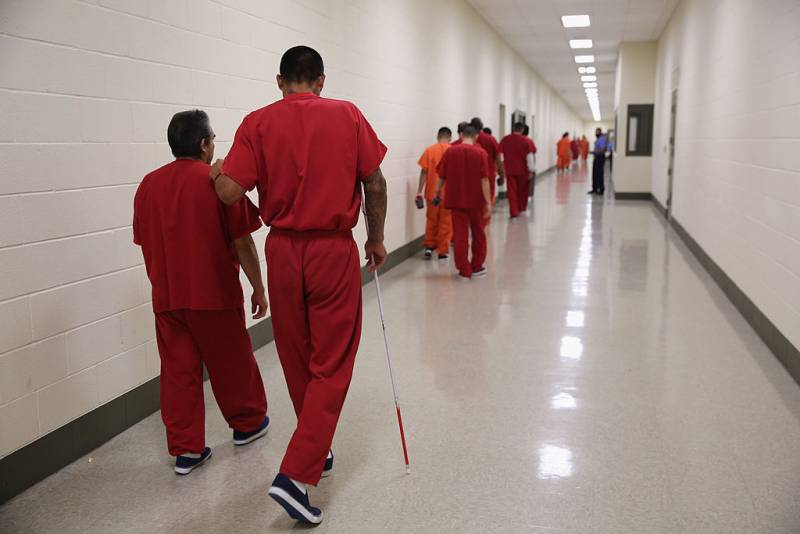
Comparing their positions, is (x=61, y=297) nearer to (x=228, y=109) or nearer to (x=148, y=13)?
(x=148, y=13)

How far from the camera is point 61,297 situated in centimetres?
275

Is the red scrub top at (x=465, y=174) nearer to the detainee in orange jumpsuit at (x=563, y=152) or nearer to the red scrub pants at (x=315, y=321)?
the red scrub pants at (x=315, y=321)

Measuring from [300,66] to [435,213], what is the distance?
5.29 m

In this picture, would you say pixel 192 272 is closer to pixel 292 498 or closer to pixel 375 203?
pixel 375 203

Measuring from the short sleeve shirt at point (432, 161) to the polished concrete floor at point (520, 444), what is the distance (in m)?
2.59

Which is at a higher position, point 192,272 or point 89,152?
point 89,152

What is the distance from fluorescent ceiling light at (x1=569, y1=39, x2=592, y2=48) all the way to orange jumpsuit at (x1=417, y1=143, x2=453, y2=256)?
795cm

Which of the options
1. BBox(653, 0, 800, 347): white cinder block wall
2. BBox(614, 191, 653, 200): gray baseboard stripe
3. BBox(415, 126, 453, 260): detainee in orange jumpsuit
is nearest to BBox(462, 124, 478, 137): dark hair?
BBox(415, 126, 453, 260): detainee in orange jumpsuit

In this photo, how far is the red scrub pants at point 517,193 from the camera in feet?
37.2

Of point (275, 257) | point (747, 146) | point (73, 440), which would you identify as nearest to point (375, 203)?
point (275, 257)

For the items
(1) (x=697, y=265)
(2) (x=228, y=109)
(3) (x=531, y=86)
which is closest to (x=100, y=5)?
(2) (x=228, y=109)

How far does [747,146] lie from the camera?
5.26 meters

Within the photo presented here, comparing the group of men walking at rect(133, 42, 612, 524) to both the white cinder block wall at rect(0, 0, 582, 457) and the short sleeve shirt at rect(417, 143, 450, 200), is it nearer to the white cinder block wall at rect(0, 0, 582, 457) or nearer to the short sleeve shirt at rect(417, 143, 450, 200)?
the white cinder block wall at rect(0, 0, 582, 457)

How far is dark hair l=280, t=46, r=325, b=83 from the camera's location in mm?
2398
